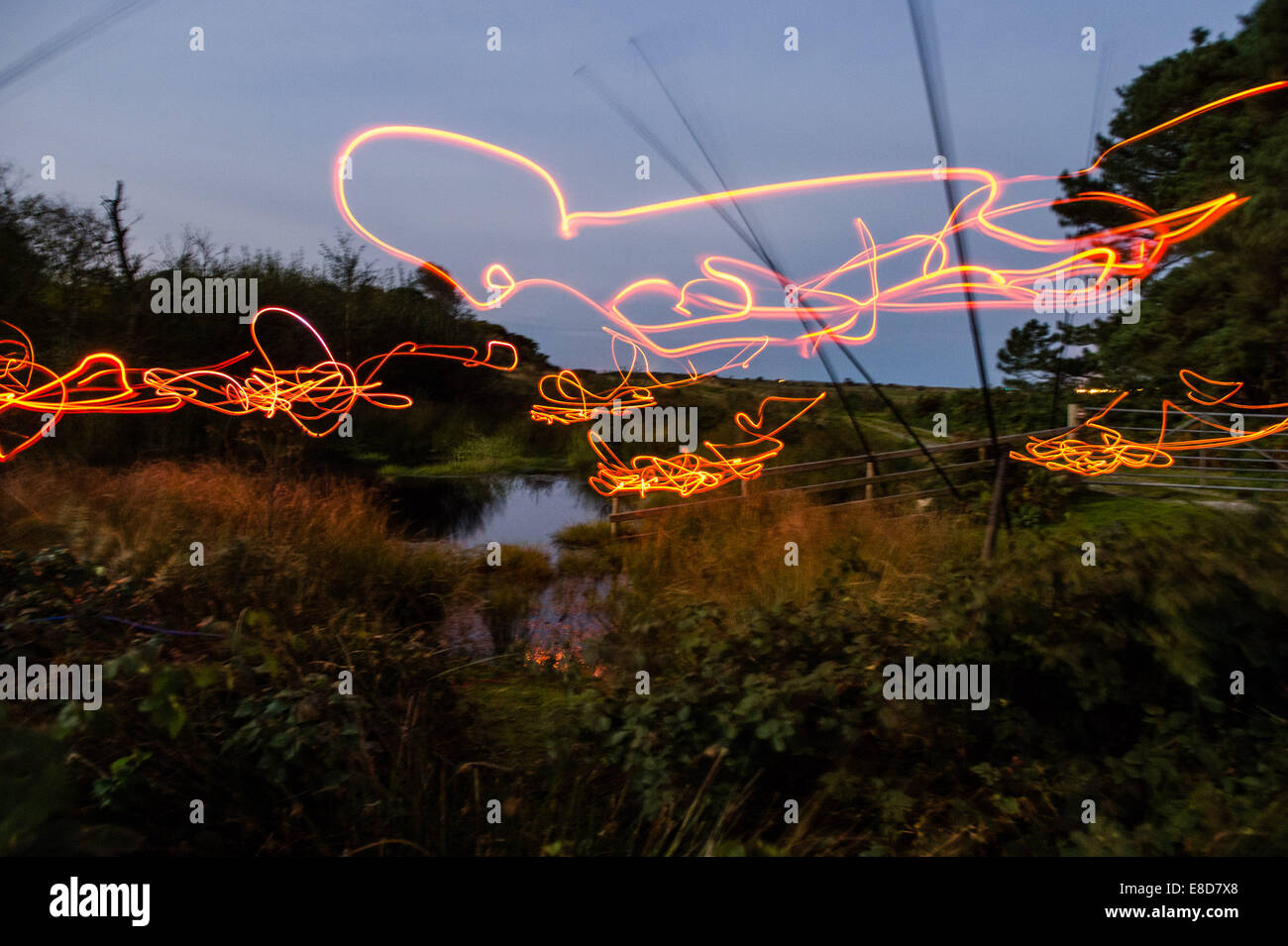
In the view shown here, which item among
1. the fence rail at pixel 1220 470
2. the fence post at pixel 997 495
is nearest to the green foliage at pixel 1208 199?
the fence rail at pixel 1220 470

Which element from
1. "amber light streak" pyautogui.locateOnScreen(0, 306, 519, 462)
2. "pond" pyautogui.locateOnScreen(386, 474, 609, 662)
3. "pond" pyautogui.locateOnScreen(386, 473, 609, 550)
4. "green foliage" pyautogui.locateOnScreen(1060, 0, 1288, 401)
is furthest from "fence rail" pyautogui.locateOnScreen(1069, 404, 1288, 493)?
"amber light streak" pyautogui.locateOnScreen(0, 306, 519, 462)

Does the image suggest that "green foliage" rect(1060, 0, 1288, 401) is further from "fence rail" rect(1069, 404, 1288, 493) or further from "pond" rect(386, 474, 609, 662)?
"pond" rect(386, 474, 609, 662)

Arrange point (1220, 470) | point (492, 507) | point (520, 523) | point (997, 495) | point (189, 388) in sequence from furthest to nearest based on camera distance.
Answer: point (1220, 470)
point (492, 507)
point (520, 523)
point (189, 388)
point (997, 495)

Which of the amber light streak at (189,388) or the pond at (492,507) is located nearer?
the amber light streak at (189,388)

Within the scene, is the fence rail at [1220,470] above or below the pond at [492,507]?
above

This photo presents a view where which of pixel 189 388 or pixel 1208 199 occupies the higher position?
pixel 1208 199

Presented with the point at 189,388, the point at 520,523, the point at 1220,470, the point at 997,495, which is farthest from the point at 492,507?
the point at 1220,470

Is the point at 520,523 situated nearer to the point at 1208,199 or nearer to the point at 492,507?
the point at 492,507

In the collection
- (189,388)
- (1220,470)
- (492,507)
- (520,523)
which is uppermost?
(189,388)

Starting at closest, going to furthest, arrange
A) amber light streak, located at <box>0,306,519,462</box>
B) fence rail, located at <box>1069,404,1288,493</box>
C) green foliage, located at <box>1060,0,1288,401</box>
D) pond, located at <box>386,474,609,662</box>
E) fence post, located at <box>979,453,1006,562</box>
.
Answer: fence post, located at <box>979,453,1006,562</box> → amber light streak, located at <box>0,306,519,462</box> → pond, located at <box>386,474,609,662</box> → green foliage, located at <box>1060,0,1288,401</box> → fence rail, located at <box>1069,404,1288,493</box>

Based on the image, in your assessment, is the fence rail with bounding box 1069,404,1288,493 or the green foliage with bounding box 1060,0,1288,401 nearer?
the green foliage with bounding box 1060,0,1288,401

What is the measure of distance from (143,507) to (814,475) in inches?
406

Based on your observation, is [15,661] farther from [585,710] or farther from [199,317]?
[199,317]

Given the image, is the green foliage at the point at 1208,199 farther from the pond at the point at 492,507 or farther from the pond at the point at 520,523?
Answer: the pond at the point at 492,507
